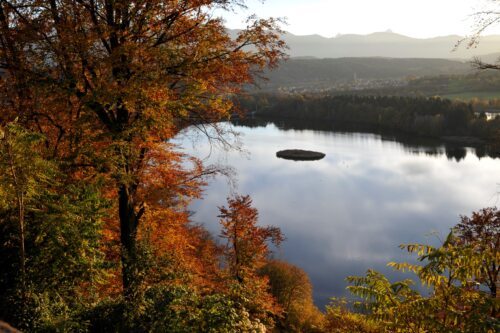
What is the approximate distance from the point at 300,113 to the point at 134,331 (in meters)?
159

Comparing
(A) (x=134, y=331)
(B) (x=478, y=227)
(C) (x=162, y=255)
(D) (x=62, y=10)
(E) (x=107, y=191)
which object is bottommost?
(B) (x=478, y=227)

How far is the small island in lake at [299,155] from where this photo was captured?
9019 cm

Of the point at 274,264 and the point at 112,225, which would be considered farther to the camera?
the point at 274,264

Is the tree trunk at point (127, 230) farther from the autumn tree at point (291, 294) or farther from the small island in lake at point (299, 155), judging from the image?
the small island in lake at point (299, 155)

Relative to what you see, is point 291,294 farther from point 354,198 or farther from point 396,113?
point 396,113

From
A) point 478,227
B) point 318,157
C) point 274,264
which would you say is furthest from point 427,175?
point 478,227

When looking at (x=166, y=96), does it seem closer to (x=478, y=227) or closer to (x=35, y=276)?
(x=35, y=276)

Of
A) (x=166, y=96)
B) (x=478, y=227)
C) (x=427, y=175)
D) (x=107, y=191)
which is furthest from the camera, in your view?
(x=427, y=175)

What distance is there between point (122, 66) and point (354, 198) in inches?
2255

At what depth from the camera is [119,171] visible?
32.1 feet

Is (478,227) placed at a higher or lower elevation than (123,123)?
lower

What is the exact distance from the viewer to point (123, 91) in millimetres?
8906

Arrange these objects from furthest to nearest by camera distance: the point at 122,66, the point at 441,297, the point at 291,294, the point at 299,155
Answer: the point at 299,155 < the point at 291,294 < the point at 122,66 < the point at 441,297

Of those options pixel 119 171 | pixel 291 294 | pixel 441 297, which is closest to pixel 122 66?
pixel 119 171
